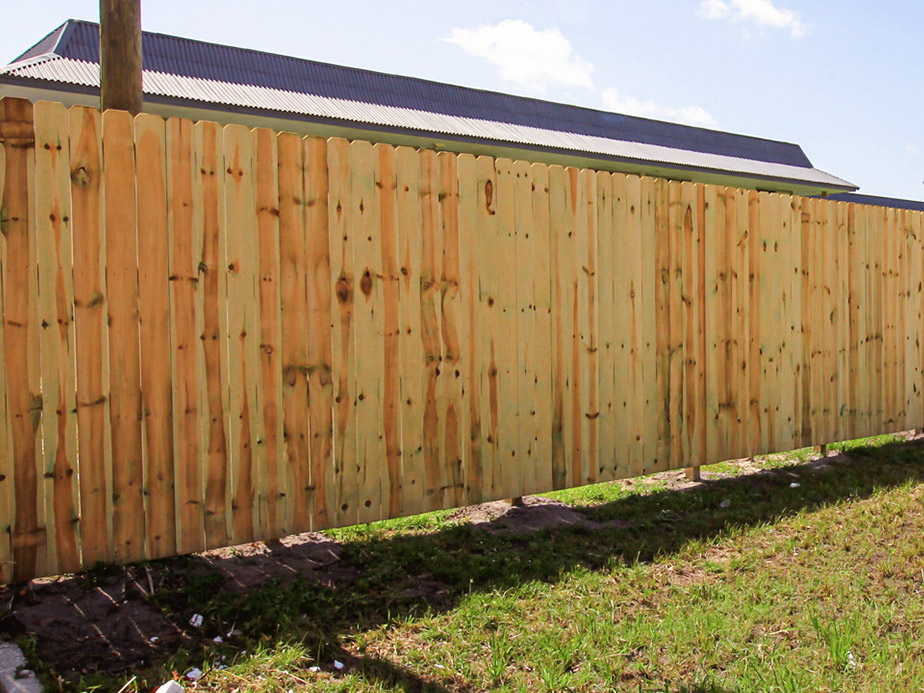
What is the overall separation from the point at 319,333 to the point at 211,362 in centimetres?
52

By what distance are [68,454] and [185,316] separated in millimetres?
716

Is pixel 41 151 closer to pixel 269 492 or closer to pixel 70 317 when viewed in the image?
pixel 70 317

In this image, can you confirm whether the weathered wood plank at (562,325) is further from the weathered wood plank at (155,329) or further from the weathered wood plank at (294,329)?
the weathered wood plank at (155,329)

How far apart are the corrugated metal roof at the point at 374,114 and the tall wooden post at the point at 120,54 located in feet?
32.3

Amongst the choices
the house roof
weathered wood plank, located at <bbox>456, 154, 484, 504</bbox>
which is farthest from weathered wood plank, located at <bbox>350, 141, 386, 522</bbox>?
the house roof

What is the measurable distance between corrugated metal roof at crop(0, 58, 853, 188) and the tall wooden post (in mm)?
9833

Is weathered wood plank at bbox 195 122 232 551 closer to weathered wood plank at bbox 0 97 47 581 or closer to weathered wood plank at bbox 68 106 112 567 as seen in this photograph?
weathered wood plank at bbox 68 106 112 567

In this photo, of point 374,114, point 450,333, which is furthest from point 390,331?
point 374,114

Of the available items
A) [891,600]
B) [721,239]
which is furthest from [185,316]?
[721,239]

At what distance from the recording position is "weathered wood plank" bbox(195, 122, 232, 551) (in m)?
3.34

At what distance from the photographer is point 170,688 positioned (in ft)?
7.58

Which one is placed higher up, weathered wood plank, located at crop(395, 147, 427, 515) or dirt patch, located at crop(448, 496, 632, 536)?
weathered wood plank, located at crop(395, 147, 427, 515)

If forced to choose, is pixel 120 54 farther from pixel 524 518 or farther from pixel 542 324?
pixel 524 518

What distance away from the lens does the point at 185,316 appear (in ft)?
10.9
